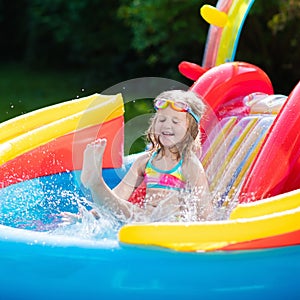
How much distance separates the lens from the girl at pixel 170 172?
106 inches

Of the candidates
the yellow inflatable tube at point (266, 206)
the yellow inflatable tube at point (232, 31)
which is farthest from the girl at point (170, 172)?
the yellow inflatable tube at point (232, 31)

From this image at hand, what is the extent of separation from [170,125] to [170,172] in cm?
16

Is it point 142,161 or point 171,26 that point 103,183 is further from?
point 171,26

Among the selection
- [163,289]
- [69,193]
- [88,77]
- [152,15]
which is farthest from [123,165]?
[88,77]

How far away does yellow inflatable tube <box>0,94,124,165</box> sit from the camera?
324cm

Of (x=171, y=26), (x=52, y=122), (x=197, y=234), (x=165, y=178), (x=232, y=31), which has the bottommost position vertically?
(x=171, y=26)

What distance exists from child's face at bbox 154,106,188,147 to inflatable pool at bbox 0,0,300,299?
300mm

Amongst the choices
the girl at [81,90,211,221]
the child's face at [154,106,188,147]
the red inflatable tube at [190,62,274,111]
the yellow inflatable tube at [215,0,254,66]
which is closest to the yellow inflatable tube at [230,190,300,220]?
the girl at [81,90,211,221]

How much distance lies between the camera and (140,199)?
9.35ft

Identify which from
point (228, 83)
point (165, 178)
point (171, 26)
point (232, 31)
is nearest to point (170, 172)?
point (165, 178)

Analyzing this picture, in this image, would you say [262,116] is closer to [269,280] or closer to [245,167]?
[245,167]

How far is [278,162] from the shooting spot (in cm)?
282

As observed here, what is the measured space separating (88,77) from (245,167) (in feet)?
17.4

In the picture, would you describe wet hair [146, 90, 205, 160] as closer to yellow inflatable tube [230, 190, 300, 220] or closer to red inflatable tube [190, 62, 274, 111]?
yellow inflatable tube [230, 190, 300, 220]
